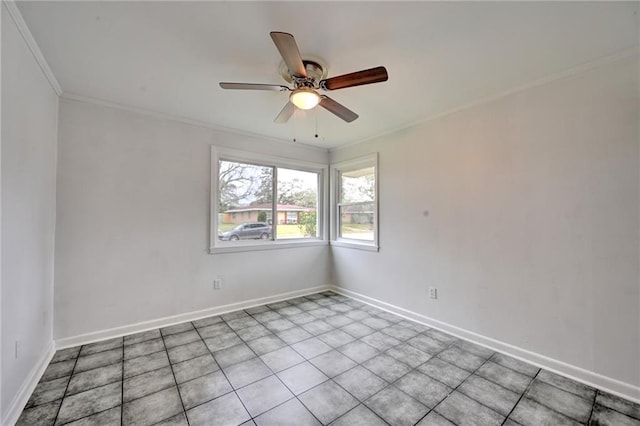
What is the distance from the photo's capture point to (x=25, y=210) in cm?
192

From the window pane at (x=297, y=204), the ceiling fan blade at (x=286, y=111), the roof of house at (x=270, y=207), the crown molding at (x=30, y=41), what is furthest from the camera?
the window pane at (x=297, y=204)

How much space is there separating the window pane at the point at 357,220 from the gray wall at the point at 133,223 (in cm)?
170

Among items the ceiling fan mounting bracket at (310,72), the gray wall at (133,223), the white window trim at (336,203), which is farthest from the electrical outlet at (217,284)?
the ceiling fan mounting bracket at (310,72)

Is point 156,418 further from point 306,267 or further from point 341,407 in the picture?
point 306,267

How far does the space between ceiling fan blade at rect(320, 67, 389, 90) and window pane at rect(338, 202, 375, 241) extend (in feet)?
7.66

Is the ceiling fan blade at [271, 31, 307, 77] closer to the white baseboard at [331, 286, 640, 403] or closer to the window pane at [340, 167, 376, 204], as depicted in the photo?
the window pane at [340, 167, 376, 204]

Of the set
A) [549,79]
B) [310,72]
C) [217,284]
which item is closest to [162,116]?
[310,72]

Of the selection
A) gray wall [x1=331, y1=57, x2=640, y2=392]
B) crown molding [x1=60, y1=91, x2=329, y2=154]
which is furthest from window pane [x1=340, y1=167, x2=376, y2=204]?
crown molding [x1=60, y1=91, x2=329, y2=154]

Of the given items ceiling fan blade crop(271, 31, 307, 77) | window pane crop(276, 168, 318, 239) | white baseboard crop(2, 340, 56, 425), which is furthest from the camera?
window pane crop(276, 168, 318, 239)

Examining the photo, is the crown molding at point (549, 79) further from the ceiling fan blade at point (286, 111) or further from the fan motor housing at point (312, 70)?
the ceiling fan blade at point (286, 111)

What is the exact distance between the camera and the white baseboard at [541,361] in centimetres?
197

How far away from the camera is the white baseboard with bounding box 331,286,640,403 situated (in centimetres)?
→ 197

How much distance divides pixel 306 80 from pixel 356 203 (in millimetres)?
2598

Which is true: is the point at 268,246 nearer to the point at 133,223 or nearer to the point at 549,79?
the point at 133,223
